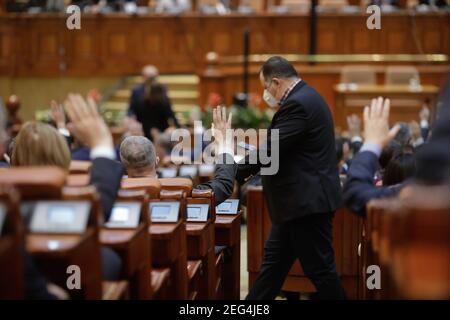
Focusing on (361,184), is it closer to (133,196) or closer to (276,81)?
(133,196)

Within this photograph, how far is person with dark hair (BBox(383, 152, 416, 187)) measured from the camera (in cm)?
391

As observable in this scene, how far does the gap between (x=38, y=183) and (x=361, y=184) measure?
4.20 feet

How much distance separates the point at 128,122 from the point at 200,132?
1.11 metres

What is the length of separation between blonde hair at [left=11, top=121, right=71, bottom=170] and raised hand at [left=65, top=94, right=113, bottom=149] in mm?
105

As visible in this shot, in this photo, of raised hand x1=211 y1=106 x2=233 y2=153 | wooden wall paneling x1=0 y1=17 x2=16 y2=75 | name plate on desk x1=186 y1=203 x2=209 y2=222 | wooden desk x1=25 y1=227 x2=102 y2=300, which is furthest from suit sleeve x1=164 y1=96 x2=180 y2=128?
wooden desk x1=25 y1=227 x2=102 y2=300

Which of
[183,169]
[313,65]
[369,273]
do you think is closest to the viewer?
[369,273]

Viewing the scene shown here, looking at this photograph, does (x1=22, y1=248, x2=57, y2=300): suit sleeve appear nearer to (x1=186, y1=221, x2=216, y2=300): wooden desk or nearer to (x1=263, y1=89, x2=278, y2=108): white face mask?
(x1=186, y1=221, x2=216, y2=300): wooden desk

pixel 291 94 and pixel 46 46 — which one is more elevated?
pixel 46 46

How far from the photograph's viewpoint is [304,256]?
14.1 feet

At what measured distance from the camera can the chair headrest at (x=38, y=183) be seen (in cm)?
269

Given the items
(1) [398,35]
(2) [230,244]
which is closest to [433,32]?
(1) [398,35]

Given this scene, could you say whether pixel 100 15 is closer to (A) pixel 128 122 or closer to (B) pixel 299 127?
(A) pixel 128 122

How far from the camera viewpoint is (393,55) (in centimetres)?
1395
